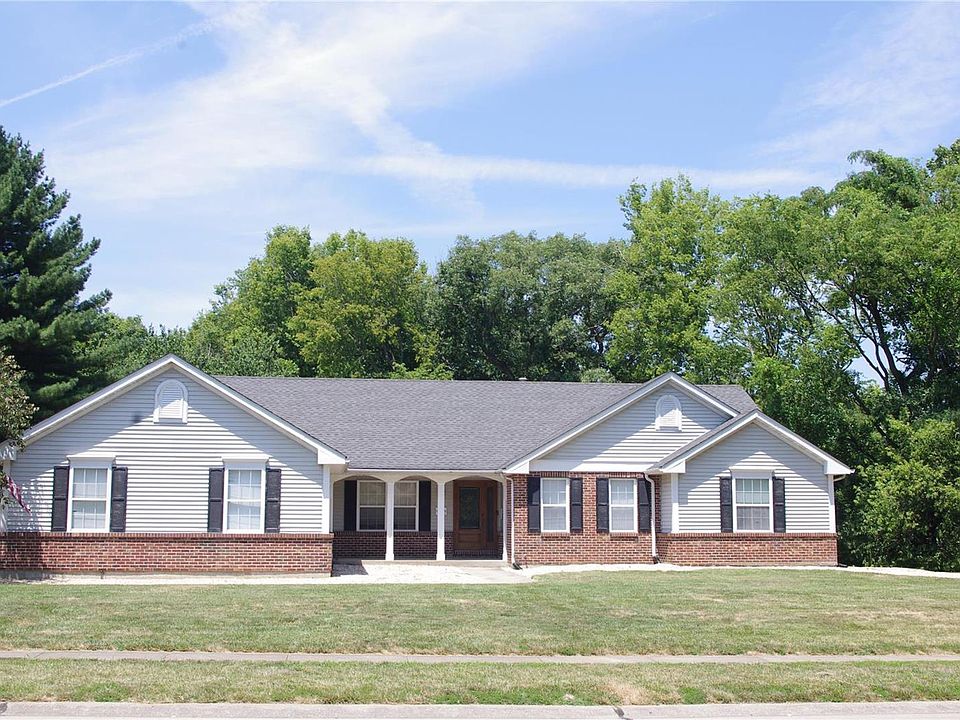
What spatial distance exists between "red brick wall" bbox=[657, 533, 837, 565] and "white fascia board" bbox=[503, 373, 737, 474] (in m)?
3.38

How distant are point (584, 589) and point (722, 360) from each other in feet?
66.2

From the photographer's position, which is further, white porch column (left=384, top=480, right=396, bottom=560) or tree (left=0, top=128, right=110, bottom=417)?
tree (left=0, top=128, right=110, bottom=417)

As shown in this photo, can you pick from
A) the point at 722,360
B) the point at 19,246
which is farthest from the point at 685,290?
the point at 19,246

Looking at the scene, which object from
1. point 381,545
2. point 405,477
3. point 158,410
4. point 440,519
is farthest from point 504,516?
point 158,410

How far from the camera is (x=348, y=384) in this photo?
32.8 meters

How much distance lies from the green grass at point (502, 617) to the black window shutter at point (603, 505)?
17.0 feet

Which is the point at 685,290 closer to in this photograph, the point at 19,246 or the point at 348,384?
the point at 348,384

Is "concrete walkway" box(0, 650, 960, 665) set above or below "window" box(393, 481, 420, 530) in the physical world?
below

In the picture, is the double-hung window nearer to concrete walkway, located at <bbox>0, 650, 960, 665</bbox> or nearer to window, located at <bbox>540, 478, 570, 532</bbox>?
window, located at <bbox>540, 478, 570, 532</bbox>

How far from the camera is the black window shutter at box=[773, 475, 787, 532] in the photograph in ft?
88.9

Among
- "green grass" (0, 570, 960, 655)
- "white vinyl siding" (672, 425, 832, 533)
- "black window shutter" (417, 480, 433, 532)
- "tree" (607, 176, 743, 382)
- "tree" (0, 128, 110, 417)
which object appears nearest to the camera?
"green grass" (0, 570, 960, 655)

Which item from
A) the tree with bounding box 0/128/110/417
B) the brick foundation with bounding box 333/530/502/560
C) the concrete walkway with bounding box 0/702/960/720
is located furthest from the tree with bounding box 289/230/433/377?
the concrete walkway with bounding box 0/702/960/720

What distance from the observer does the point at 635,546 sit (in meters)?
26.9

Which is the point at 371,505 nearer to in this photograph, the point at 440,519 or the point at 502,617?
the point at 440,519
